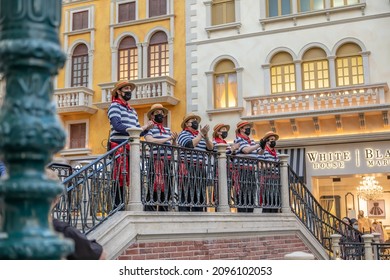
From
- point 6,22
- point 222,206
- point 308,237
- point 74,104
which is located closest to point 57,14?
point 6,22

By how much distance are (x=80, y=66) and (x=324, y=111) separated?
6995mm

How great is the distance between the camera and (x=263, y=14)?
45.6 feet

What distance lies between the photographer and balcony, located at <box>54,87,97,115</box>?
48.8ft

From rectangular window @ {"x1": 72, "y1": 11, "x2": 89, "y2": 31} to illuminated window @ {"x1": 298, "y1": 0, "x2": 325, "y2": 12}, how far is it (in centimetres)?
602

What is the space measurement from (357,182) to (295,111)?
2351 millimetres

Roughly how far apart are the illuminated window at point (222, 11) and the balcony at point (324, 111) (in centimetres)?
233

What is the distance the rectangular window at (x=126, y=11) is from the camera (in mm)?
15450

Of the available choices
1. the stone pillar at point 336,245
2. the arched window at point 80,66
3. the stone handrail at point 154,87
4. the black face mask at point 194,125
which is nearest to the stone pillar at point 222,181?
the black face mask at point 194,125

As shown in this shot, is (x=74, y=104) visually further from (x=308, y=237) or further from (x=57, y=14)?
(x=57, y=14)

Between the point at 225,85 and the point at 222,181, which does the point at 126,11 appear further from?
the point at 222,181

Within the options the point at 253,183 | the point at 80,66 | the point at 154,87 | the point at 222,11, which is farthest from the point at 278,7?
the point at 253,183

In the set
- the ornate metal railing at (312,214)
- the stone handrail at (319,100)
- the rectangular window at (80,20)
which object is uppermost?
the rectangular window at (80,20)

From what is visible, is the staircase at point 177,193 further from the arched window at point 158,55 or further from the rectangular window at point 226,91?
the arched window at point 158,55

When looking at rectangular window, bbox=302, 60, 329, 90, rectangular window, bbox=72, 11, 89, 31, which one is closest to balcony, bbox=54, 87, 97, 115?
rectangular window, bbox=72, 11, 89, 31
